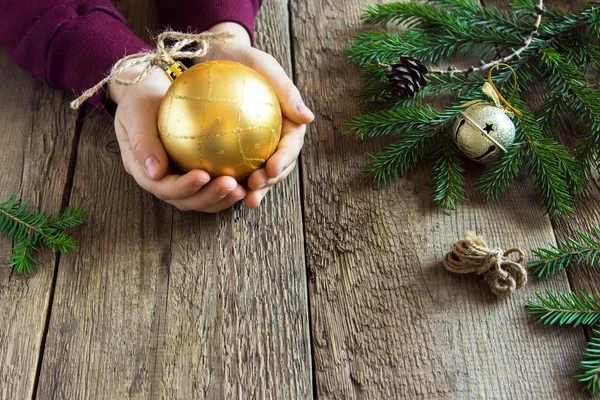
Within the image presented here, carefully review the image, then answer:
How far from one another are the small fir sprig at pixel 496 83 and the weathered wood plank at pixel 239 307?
0.67 feet

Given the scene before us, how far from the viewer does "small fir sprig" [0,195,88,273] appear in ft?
2.70

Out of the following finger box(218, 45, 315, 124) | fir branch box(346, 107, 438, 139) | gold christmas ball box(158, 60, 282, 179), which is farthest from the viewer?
fir branch box(346, 107, 438, 139)

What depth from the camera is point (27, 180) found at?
914mm

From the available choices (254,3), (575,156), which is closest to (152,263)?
(254,3)

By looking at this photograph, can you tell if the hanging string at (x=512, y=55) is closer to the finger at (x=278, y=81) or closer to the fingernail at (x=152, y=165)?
the finger at (x=278, y=81)

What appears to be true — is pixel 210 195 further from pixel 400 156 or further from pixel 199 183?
pixel 400 156

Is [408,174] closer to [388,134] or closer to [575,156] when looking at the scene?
[388,134]

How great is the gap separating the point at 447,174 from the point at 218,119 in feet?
1.29

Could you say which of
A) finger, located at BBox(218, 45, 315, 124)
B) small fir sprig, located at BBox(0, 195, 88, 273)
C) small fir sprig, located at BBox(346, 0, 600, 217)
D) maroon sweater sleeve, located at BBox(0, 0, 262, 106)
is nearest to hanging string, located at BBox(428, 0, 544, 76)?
small fir sprig, located at BBox(346, 0, 600, 217)

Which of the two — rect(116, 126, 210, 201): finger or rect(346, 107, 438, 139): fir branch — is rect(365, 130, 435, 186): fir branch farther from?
rect(116, 126, 210, 201): finger

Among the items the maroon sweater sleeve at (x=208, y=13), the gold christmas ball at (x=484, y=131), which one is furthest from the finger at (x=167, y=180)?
the gold christmas ball at (x=484, y=131)

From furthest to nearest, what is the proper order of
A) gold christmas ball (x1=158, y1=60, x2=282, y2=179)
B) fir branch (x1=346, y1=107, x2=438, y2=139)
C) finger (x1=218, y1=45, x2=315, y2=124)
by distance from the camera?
fir branch (x1=346, y1=107, x2=438, y2=139) → finger (x1=218, y1=45, x2=315, y2=124) → gold christmas ball (x1=158, y1=60, x2=282, y2=179)

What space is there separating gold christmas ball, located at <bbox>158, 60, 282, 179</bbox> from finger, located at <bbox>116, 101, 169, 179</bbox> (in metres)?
0.02

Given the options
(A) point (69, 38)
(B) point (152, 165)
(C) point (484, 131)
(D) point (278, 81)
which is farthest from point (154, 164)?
(C) point (484, 131)
